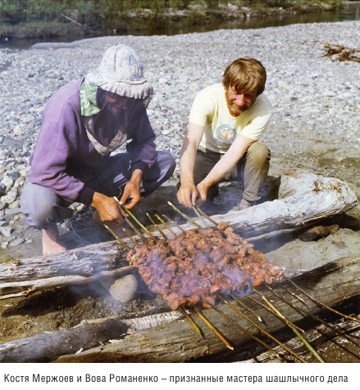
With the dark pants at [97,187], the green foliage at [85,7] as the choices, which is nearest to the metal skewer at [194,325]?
the dark pants at [97,187]

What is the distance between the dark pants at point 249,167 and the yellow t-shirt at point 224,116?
0.24 meters

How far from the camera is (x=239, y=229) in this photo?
12.1ft

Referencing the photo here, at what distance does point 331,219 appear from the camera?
4.48 metres

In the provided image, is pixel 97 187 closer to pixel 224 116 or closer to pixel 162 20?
pixel 224 116

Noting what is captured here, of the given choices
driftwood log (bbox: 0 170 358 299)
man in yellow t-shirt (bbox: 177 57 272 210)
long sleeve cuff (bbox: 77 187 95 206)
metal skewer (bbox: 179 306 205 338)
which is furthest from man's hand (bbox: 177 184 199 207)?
metal skewer (bbox: 179 306 205 338)

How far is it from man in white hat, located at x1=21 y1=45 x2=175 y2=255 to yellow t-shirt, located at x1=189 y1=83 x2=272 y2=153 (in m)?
0.65

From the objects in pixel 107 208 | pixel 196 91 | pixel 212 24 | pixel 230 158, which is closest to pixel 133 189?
pixel 107 208

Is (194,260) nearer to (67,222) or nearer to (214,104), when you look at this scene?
(214,104)

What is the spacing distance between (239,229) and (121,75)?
1.80 metres

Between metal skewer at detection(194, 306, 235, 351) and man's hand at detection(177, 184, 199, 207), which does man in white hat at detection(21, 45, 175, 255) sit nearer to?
man's hand at detection(177, 184, 199, 207)

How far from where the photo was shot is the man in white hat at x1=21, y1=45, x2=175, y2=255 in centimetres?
295

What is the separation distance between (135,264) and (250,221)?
1.28 metres

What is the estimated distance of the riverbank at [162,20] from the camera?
19.5m
